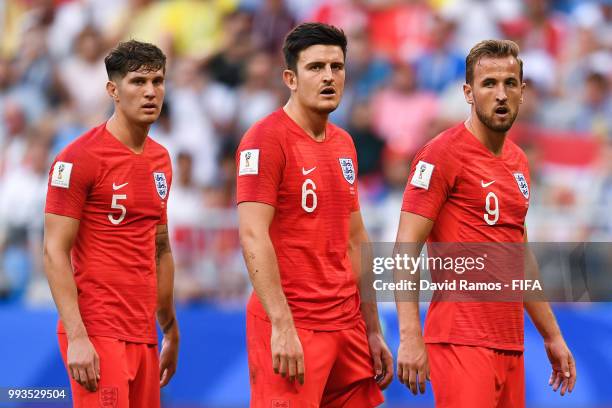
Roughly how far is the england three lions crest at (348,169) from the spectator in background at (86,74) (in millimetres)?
7660

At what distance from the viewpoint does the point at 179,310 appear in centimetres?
965

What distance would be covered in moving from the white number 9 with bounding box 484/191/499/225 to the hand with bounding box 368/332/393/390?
33.7 inches

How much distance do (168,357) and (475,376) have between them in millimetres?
1807

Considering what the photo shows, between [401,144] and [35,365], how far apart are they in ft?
15.9

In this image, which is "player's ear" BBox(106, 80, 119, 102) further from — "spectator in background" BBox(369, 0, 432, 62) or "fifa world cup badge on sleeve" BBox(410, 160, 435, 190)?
"spectator in background" BBox(369, 0, 432, 62)

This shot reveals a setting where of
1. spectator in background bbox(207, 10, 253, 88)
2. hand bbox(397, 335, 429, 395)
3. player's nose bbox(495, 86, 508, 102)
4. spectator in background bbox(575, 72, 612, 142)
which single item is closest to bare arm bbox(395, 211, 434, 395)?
hand bbox(397, 335, 429, 395)

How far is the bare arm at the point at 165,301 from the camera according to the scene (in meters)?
6.17

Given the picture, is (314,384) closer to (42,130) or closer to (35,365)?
(35,365)

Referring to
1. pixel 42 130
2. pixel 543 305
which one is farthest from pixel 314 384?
pixel 42 130

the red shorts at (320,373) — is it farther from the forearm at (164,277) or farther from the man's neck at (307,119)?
the man's neck at (307,119)

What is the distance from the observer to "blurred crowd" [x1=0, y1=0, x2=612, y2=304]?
39.0ft

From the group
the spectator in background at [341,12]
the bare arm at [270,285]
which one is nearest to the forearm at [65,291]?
the bare arm at [270,285]

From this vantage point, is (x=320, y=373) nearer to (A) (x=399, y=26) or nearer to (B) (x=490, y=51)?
(B) (x=490, y=51)

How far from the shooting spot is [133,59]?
5.93 meters
